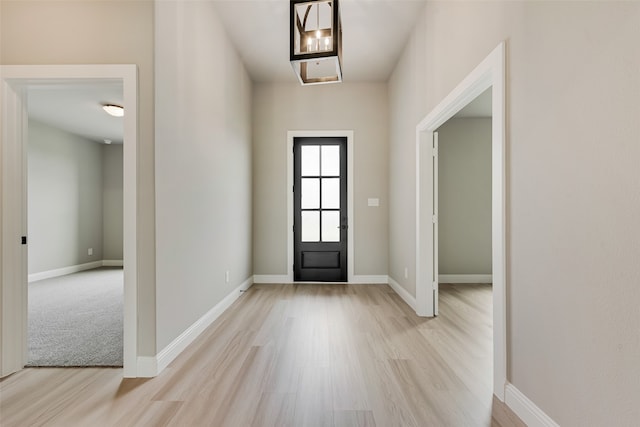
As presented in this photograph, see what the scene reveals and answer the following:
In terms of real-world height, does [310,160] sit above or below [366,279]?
above

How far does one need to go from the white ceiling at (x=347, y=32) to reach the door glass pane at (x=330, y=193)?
1573mm

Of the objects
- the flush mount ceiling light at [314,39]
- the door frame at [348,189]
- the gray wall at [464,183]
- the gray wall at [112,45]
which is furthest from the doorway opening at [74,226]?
the gray wall at [464,183]

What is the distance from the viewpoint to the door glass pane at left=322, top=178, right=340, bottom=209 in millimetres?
5215

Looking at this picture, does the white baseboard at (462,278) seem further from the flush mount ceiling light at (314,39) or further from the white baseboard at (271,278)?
the flush mount ceiling light at (314,39)

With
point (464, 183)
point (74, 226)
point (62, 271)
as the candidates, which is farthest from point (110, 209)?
point (464, 183)

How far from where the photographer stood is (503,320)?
5.96ft

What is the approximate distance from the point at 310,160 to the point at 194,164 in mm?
2542

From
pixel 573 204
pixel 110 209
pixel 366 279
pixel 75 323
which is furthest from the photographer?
pixel 110 209

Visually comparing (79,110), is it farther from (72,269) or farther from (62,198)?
(72,269)

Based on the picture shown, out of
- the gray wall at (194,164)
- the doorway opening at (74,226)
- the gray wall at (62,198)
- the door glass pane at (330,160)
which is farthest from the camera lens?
the gray wall at (62,198)

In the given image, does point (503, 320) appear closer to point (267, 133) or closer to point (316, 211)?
point (316, 211)

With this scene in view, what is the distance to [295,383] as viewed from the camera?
2072 mm

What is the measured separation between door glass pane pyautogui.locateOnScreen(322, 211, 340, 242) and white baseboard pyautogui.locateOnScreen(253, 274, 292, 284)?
0.83 m

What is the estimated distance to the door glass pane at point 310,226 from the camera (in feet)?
17.1
